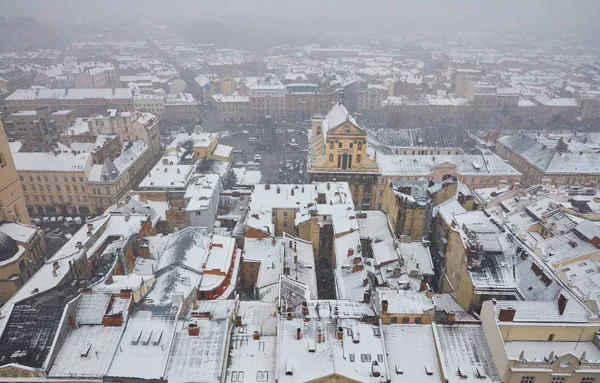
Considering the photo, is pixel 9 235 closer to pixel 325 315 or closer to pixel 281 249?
pixel 281 249

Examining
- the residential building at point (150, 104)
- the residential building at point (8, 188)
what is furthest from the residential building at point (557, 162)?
the residential building at point (150, 104)

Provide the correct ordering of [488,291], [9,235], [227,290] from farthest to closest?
[9,235], [227,290], [488,291]

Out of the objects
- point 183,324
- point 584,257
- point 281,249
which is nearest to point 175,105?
point 281,249

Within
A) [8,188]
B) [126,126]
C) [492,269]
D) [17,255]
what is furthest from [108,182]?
[492,269]

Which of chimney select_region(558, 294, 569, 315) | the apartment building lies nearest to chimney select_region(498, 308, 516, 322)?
chimney select_region(558, 294, 569, 315)

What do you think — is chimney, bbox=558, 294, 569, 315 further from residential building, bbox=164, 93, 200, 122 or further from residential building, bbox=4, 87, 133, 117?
residential building, bbox=4, 87, 133, 117
